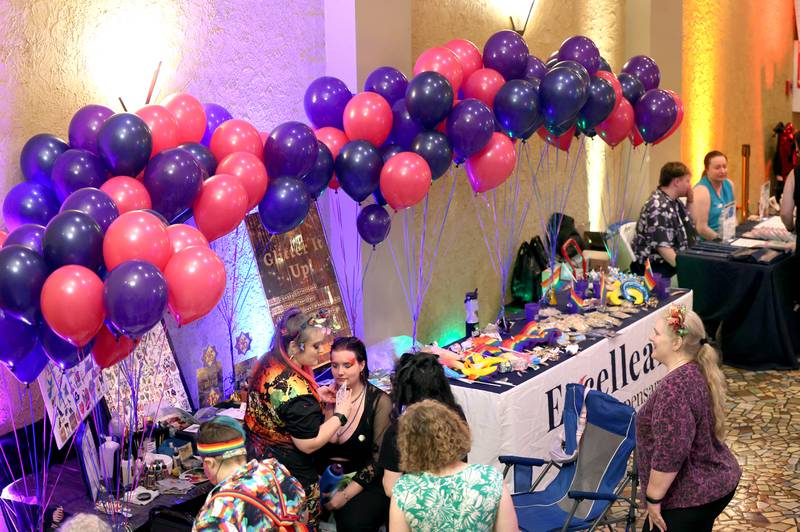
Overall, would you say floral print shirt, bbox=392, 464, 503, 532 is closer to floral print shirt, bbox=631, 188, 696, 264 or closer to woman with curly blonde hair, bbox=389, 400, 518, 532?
woman with curly blonde hair, bbox=389, 400, 518, 532

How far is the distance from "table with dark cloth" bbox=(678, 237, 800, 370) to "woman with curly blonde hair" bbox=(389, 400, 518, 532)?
467 cm

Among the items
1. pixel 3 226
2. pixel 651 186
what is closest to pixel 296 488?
pixel 3 226

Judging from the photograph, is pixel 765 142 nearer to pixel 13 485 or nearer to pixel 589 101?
pixel 589 101

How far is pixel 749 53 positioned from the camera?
37.4ft

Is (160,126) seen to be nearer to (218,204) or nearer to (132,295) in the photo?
(218,204)

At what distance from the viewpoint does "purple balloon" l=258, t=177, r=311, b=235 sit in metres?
3.94

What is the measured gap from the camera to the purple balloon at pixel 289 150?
3994mm

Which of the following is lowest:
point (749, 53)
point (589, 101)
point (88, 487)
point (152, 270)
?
point (88, 487)

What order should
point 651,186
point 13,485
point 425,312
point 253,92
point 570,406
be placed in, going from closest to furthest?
point 13,485, point 570,406, point 253,92, point 425,312, point 651,186

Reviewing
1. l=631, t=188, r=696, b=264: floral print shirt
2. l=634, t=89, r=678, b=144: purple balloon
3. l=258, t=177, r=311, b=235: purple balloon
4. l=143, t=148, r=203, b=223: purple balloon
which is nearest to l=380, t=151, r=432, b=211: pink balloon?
l=258, t=177, r=311, b=235: purple balloon

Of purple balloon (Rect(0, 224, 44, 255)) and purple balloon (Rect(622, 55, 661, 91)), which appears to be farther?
purple balloon (Rect(622, 55, 661, 91))

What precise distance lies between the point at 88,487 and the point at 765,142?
35.6ft

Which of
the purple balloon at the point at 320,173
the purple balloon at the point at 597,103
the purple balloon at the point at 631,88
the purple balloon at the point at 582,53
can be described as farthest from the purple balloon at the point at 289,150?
the purple balloon at the point at 631,88

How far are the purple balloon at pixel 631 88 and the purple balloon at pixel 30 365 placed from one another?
4007mm
